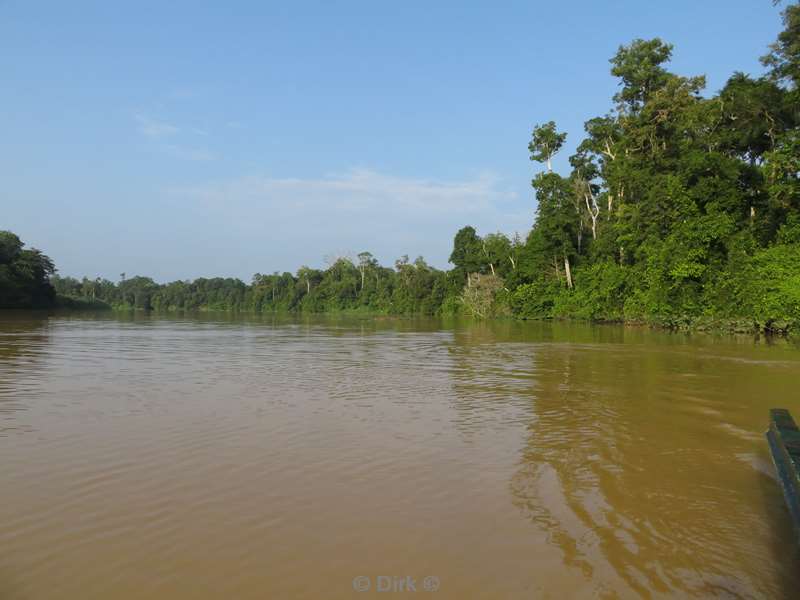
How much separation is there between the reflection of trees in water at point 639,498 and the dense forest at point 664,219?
802 inches

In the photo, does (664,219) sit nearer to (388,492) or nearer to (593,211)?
(593,211)

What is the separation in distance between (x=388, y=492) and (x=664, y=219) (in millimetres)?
35340

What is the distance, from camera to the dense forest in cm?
2662

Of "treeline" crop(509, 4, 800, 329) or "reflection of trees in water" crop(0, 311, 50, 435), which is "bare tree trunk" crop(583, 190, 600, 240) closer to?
"treeline" crop(509, 4, 800, 329)

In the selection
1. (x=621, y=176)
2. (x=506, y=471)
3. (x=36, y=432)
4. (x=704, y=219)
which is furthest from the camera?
(x=621, y=176)

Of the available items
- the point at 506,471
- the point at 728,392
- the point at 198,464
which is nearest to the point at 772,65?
the point at 728,392

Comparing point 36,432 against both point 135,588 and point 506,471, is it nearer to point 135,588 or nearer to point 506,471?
point 135,588

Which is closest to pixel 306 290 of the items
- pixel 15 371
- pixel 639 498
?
pixel 15 371

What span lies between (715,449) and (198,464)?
6.03 m

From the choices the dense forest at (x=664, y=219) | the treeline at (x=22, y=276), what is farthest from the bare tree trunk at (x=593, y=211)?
the treeline at (x=22, y=276)

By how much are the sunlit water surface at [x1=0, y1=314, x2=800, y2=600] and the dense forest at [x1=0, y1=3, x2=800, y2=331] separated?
19.5 metres

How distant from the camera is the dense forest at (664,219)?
87.4 feet

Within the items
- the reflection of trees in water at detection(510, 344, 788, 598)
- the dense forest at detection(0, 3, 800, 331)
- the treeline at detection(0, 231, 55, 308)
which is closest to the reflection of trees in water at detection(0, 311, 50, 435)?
the reflection of trees in water at detection(510, 344, 788, 598)

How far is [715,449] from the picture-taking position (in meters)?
6.58
